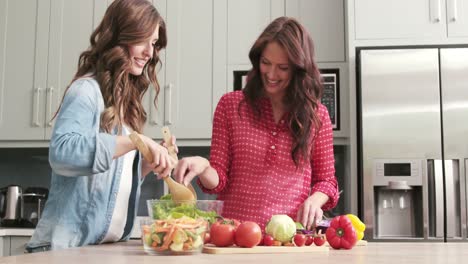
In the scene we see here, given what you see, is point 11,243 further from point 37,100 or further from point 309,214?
point 309,214

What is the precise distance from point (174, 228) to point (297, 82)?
2.68 feet

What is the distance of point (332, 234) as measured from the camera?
156 cm

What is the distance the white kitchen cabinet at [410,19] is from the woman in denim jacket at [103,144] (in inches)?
66.0

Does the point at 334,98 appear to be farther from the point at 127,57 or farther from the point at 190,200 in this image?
the point at 190,200

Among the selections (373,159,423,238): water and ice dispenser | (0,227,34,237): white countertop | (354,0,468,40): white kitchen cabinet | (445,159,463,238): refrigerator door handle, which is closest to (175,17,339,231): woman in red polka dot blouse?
(373,159,423,238): water and ice dispenser

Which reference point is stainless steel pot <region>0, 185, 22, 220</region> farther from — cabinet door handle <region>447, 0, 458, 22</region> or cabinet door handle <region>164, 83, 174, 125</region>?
cabinet door handle <region>447, 0, 458, 22</region>

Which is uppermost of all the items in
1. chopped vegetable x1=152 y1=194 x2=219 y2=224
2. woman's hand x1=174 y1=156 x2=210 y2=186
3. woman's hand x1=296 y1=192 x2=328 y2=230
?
woman's hand x1=174 y1=156 x2=210 y2=186

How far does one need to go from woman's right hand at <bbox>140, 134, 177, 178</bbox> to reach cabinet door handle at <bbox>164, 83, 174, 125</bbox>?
2.02m

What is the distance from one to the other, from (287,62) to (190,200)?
2.17 feet

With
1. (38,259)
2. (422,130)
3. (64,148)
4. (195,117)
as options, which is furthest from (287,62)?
(195,117)

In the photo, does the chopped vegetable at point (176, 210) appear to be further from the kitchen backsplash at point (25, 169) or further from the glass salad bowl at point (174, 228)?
the kitchen backsplash at point (25, 169)

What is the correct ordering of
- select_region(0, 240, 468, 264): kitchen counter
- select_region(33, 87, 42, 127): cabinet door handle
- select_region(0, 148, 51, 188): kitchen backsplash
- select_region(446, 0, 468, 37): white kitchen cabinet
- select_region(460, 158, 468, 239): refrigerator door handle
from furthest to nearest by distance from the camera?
select_region(0, 148, 51, 188): kitchen backsplash → select_region(33, 87, 42, 127): cabinet door handle → select_region(446, 0, 468, 37): white kitchen cabinet → select_region(460, 158, 468, 239): refrigerator door handle → select_region(0, 240, 468, 264): kitchen counter

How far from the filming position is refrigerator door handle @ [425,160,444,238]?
294 cm

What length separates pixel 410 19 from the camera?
3191 mm
